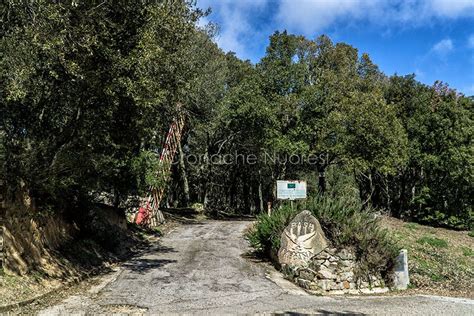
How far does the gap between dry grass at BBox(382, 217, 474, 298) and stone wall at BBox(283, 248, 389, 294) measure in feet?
5.97

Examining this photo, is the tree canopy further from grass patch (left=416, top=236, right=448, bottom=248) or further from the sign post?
grass patch (left=416, top=236, right=448, bottom=248)

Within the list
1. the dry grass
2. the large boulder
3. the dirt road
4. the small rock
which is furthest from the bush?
the dry grass

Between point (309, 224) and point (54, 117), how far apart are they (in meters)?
7.34

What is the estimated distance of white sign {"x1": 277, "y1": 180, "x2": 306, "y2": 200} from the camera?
14.9m

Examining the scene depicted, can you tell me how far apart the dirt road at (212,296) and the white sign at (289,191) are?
2719 mm

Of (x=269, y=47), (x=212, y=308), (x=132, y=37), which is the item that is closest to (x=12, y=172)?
(x=132, y=37)

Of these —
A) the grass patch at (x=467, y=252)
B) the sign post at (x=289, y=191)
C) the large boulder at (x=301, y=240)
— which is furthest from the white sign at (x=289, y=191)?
the grass patch at (x=467, y=252)

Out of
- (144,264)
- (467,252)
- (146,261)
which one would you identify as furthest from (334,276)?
(467,252)

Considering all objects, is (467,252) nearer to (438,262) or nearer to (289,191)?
(438,262)

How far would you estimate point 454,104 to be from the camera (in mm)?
28188

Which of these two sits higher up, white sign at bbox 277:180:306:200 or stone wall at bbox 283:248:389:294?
white sign at bbox 277:180:306:200

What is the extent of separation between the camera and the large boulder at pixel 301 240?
11555 mm

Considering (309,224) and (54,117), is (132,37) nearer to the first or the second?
(54,117)

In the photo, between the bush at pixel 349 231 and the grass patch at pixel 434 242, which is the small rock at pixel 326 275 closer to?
the bush at pixel 349 231
